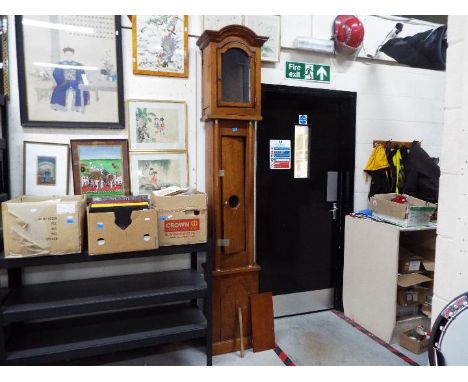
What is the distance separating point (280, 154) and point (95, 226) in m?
1.58

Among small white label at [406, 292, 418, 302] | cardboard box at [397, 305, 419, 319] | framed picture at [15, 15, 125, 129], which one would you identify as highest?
framed picture at [15, 15, 125, 129]

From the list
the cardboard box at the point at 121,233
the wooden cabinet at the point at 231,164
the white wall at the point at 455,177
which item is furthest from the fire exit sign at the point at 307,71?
the cardboard box at the point at 121,233

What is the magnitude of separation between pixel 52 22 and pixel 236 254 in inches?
73.2

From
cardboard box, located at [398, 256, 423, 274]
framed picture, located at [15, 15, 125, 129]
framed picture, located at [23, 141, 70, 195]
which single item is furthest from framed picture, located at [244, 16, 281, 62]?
cardboard box, located at [398, 256, 423, 274]

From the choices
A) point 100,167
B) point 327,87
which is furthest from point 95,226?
point 327,87

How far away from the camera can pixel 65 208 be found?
1884 millimetres

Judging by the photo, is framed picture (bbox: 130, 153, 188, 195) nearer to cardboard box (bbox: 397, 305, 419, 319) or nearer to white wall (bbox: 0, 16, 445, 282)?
white wall (bbox: 0, 16, 445, 282)

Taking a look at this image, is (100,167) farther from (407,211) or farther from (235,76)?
(407,211)

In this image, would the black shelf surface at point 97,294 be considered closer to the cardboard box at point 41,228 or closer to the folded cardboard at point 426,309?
the cardboard box at point 41,228

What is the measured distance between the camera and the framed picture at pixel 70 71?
2193mm

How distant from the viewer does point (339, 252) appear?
10.5 ft

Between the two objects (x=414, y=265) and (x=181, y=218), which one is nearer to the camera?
(x=181, y=218)

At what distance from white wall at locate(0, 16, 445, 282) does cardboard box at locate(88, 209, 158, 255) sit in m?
0.56

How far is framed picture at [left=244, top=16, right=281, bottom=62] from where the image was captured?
8.78ft
